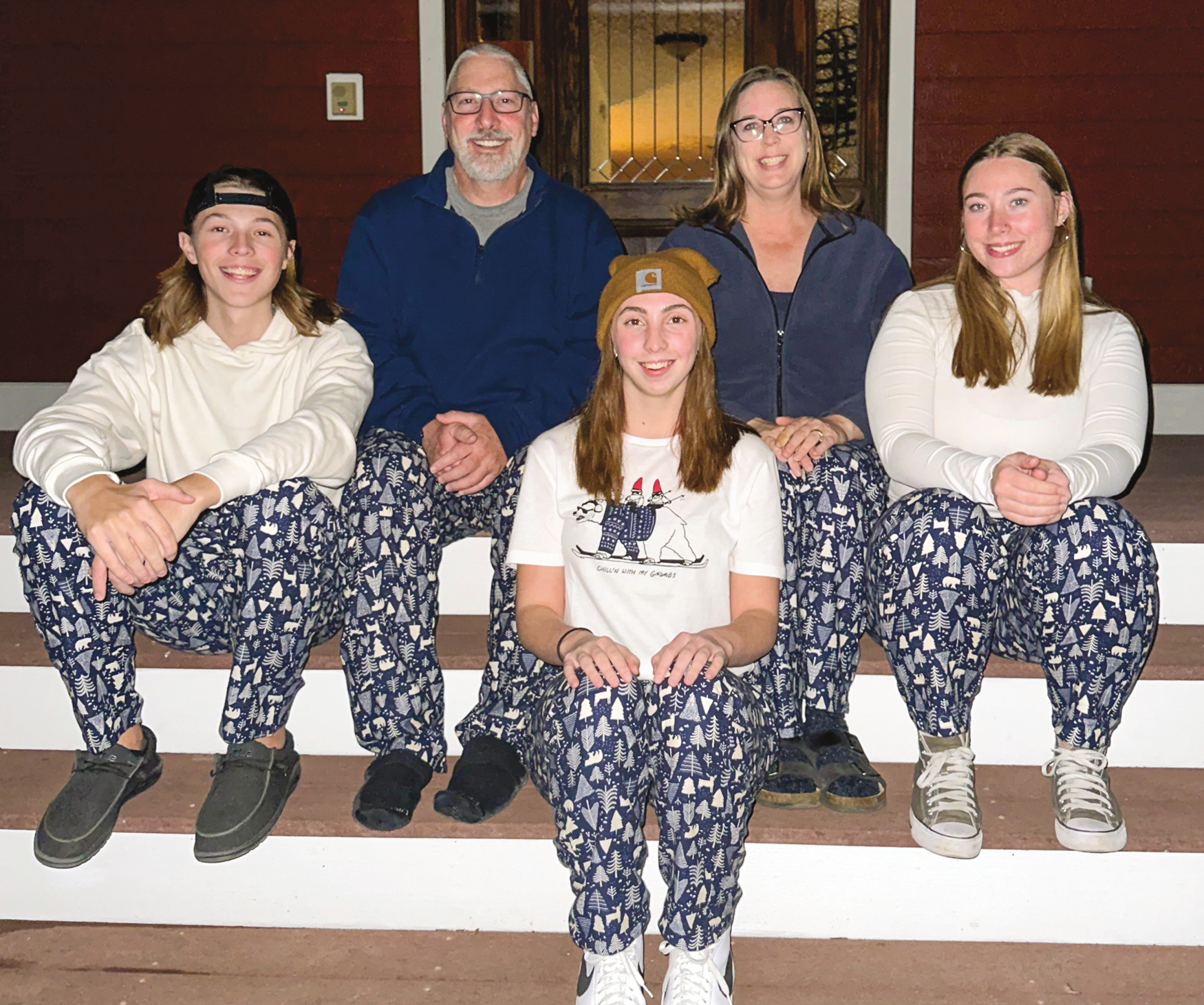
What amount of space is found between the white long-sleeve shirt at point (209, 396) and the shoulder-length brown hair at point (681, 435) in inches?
17.8

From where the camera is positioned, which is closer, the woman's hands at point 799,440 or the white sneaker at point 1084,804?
the white sneaker at point 1084,804

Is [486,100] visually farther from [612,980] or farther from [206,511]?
[612,980]

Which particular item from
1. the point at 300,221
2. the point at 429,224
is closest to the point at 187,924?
the point at 429,224

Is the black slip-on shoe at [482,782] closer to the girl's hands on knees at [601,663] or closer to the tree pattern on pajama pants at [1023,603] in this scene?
the girl's hands on knees at [601,663]

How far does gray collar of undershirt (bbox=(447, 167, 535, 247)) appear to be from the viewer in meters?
2.41

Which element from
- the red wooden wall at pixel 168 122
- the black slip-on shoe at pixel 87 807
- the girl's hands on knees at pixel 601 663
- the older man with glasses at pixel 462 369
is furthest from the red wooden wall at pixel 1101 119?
the black slip-on shoe at pixel 87 807

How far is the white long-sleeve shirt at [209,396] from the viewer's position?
1980 millimetres

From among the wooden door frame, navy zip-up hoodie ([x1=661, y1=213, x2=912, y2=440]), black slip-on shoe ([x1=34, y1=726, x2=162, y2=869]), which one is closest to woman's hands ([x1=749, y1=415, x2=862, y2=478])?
navy zip-up hoodie ([x1=661, y1=213, x2=912, y2=440])

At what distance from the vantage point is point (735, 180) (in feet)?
7.58

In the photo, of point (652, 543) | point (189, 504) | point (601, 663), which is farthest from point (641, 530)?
point (189, 504)

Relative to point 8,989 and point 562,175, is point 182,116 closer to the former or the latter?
point 562,175

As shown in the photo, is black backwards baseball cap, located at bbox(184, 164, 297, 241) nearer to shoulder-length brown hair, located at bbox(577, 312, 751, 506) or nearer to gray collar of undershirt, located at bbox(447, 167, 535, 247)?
gray collar of undershirt, located at bbox(447, 167, 535, 247)

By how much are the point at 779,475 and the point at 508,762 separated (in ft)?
2.25

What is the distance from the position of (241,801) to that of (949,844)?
44.5 inches
